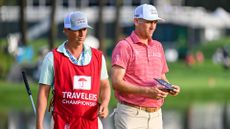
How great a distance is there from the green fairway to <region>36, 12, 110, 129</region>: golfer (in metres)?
19.9

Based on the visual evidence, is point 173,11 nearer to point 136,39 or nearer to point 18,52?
point 18,52

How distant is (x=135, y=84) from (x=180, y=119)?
41.6 feet

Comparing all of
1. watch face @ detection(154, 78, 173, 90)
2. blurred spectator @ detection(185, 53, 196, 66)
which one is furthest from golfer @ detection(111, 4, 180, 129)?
blurred spectator @ detection(185, 53, 196, 66)

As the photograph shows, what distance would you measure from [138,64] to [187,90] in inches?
1084

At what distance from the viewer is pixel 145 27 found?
34.3ft

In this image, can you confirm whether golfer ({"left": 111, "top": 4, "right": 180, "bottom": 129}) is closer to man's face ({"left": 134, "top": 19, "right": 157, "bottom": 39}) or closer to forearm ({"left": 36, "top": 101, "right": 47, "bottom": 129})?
man's face ({"left": 134, "top": 19, "right": 157, "bottom": 39})

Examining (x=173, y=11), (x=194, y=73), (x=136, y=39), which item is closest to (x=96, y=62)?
(x=136, y=39)

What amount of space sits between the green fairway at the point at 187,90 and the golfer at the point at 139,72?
19.2m

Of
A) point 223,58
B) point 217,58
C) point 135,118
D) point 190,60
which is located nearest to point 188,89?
point 223,58

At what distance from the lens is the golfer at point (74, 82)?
9.69m

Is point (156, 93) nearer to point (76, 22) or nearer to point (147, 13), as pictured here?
point (147, 13)

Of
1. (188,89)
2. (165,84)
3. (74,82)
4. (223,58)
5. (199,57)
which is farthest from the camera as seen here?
(199,57)

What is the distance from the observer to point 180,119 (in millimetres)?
22969

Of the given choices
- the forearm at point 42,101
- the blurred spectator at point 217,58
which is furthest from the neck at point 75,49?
the blurred spectator at point 217,58
